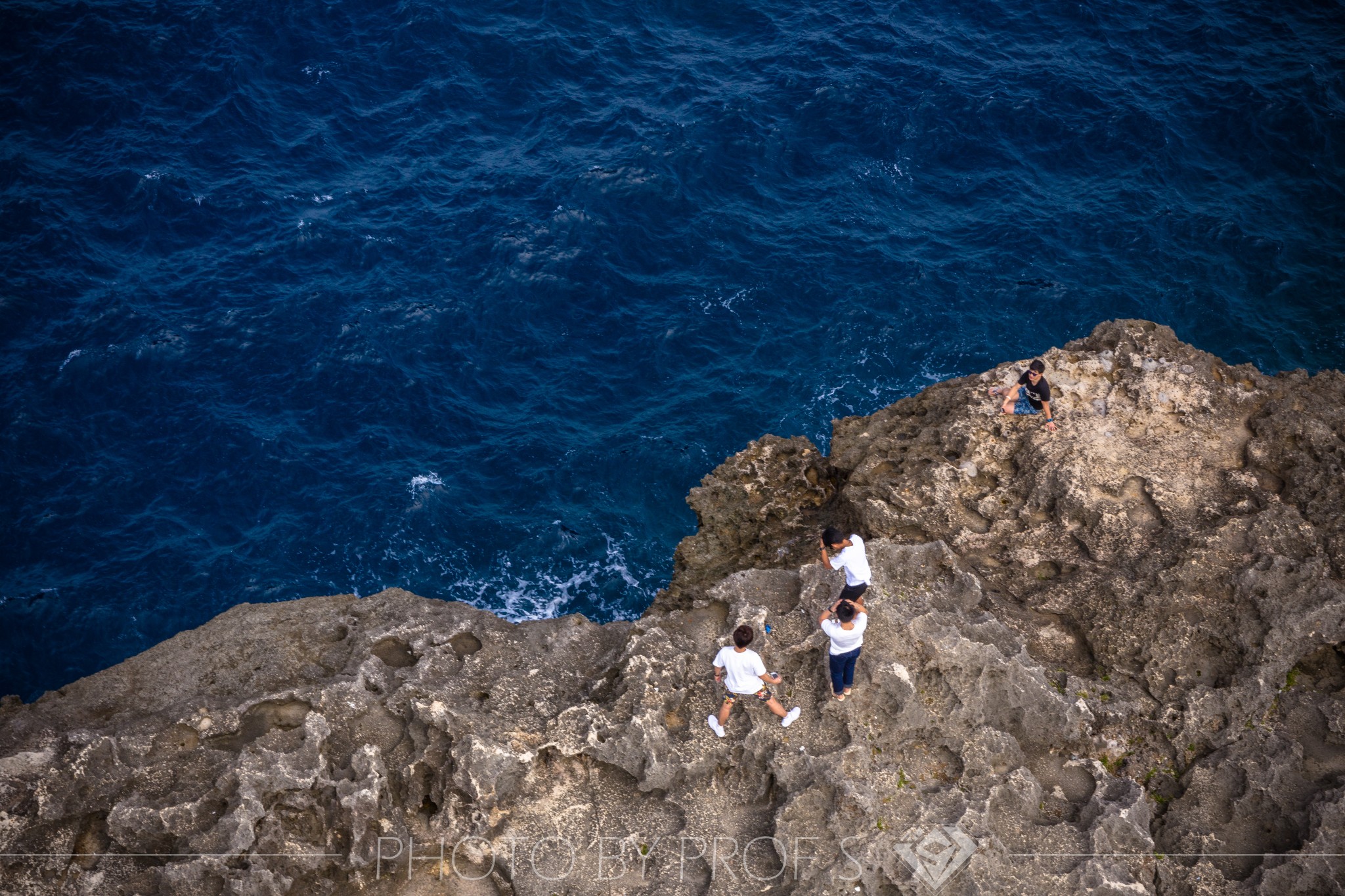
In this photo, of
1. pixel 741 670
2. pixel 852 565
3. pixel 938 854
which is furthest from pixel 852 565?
pixel 938 854

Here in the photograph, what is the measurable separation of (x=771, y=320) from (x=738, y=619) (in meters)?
19.5

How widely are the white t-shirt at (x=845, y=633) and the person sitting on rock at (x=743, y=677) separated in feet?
4.14

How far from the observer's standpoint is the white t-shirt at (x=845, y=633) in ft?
54.7

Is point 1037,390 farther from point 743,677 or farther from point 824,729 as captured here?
point 743,677

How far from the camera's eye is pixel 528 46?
44875 millimetres

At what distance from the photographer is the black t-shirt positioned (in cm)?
2234

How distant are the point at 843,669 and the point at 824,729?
116 centimetres

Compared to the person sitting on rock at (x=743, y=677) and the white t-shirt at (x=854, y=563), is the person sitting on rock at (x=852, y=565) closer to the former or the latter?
the white t-shirt at (x=854, y=563)

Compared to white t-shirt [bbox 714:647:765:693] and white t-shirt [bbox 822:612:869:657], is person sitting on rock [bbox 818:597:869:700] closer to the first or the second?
white t-shirt [bbox 822:612:869:657]

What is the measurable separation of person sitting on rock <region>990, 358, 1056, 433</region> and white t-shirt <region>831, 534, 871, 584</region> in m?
6.85

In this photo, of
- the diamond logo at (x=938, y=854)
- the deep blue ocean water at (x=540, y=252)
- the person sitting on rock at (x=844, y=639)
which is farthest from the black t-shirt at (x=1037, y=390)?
the deep blue ocean water at (x=540, y=252)

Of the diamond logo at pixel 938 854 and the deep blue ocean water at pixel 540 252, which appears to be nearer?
the diamond logo at pixel 938 854

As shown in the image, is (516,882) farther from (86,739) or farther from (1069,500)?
(1069,500)

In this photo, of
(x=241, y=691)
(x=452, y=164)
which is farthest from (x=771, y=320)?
(x=241, y=691)
